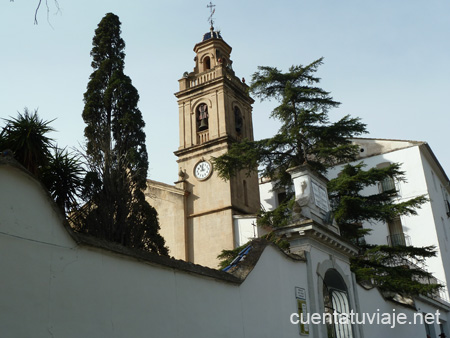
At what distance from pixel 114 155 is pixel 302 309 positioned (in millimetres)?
9223

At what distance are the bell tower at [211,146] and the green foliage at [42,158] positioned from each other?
12.7 meters

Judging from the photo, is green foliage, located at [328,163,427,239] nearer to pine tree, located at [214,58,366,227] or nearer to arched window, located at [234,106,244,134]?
pine tree, located at [214,58,366,227]

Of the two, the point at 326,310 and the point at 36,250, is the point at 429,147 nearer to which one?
the point at 326,310

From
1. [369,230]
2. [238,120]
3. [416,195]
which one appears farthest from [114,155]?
[416,195]

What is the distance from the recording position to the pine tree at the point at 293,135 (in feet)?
57.3

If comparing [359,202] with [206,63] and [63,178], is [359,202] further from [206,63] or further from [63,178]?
[206,63]

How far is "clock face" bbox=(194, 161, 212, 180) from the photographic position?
28.0 m

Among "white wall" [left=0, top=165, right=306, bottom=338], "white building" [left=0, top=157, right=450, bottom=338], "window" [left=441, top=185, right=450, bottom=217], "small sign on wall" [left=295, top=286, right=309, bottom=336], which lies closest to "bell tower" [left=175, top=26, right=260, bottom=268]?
"window" [left=441, top=185, right=450, bottom=217]

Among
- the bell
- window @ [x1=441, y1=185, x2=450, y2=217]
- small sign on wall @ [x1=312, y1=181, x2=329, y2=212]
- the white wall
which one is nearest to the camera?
the white wall

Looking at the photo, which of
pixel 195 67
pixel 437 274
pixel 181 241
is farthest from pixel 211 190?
pixel 437 274

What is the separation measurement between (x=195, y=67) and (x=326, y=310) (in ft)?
73.8

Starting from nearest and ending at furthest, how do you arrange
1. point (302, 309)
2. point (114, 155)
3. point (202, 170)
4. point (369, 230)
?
1. point (302, 309)
2. point (369, 230)
3. point (114, 155)
4. point (202, 170)

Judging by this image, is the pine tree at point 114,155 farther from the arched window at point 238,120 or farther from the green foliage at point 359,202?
the arched window at point 238,120

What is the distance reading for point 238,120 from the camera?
3025 cm
